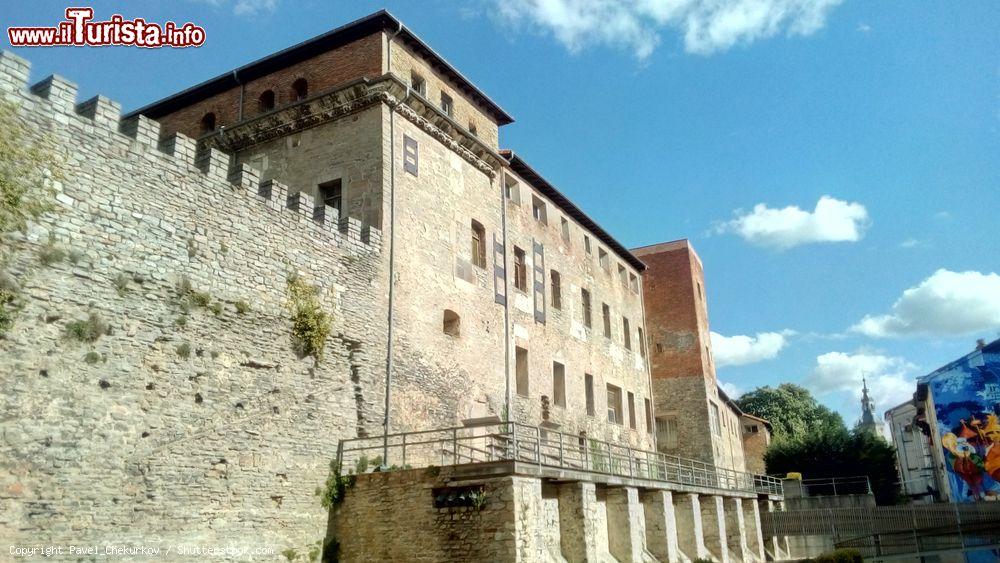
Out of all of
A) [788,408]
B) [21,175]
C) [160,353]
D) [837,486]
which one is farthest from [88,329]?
[788,408]

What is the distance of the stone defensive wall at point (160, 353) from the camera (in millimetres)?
10484

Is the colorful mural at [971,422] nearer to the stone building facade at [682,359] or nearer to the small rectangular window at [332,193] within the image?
the stone building facade at [682,359]

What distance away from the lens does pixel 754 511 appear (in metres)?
26.8

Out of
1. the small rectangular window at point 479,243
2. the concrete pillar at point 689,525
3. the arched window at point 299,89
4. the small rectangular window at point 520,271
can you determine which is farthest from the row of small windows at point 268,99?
the concrete pillar at point 689,525

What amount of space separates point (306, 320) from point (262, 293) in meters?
1.03

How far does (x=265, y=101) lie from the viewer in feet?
66.9

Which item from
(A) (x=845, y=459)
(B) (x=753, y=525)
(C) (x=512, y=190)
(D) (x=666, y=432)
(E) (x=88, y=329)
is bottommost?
(B) (x=753, y=525)

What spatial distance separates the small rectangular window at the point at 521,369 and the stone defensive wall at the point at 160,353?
23.9 ft

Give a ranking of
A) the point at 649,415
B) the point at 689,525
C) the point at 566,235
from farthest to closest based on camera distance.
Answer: the point at 649,415, the point at 566,235, the point at 689,525

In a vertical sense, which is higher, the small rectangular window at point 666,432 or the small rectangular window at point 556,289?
the small rectangular window at point 556,289

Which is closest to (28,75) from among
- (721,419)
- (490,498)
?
(490,498)

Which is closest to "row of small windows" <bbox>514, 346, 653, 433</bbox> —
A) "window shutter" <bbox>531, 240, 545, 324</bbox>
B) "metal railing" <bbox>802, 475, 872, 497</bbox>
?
"window shutter" <bbox>531, 240, 545, 324</bbox>

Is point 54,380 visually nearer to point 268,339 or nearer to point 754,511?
point 268,339

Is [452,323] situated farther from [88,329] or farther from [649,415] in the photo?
[649,415]
